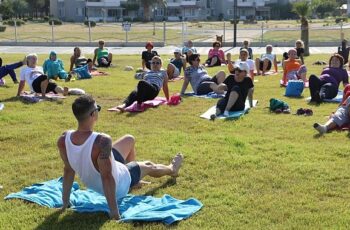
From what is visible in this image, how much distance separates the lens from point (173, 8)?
92812mm

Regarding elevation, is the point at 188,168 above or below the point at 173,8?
below

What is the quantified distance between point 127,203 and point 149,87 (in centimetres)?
567

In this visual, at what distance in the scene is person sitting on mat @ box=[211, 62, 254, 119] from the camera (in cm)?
955

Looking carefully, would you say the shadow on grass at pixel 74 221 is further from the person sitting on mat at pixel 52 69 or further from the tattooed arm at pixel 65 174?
the person sitting on mat at pixel 52 69

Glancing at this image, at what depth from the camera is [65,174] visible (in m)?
4.82

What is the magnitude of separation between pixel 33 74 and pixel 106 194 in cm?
746

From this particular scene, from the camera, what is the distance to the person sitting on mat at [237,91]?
955cm

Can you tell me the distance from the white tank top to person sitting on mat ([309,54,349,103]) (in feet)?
22.9

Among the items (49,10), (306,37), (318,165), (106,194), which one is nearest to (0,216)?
(106,194)

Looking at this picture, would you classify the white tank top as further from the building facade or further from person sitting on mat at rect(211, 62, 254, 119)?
the building facade

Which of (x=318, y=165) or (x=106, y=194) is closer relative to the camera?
(x=106, y=194)

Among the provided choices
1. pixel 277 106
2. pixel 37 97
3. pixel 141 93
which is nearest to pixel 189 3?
pixel 37 97

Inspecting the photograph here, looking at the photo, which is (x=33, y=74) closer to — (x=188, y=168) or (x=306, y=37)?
(x=188, y=168)

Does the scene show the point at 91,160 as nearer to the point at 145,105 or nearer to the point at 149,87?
the point at 145,105
